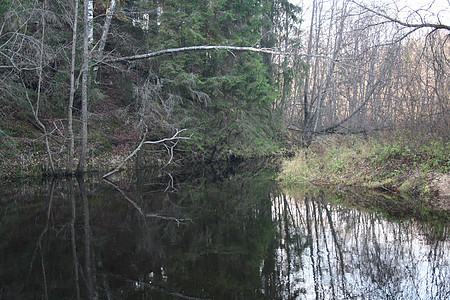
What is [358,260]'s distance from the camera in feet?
15.0

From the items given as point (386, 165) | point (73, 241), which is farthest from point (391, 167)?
point (73, 241)

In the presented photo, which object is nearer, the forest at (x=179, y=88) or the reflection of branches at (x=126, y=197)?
the reflection of branches at (x=126, y=197)

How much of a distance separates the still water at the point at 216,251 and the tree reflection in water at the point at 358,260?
0.6 inches

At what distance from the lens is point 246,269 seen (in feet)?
14.7

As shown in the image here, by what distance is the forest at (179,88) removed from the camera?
1075 centimetres

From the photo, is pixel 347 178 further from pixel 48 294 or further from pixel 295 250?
pixel 48 294

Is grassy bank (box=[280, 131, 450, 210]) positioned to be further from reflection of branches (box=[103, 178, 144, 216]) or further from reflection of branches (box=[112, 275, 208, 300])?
reflection of branches (box=[112, 275, 208, 300])

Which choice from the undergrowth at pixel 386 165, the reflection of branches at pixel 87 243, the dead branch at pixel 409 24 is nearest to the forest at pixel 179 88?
the undergrowth at pixel 386 165

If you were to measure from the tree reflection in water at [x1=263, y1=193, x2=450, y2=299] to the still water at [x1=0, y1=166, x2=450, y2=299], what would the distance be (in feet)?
0.05

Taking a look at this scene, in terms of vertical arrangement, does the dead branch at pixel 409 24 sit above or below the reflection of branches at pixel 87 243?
above

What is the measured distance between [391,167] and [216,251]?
6.63 metres

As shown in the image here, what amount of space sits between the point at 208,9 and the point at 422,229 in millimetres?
14249

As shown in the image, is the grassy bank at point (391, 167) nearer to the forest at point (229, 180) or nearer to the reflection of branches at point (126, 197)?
the forest at point (229, 180)

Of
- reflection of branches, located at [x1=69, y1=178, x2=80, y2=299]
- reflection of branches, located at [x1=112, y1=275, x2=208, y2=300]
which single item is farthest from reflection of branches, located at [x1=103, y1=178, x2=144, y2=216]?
reflection of branches, located at [x1=112, y1=275, x2=208, y2=300]
